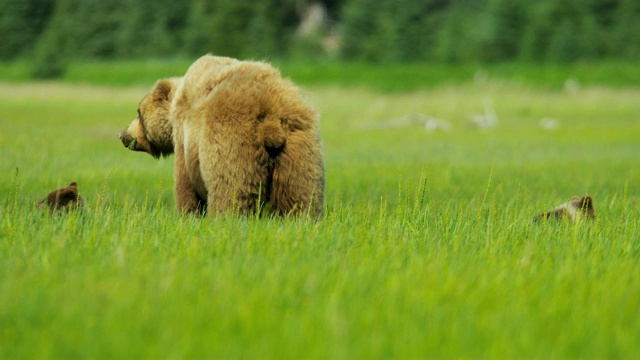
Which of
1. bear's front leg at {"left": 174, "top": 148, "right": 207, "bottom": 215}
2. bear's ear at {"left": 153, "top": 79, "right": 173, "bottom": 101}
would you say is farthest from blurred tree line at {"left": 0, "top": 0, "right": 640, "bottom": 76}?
bear's front leg at {"left": 174, "top": 148, "right": 207, "bottom": 215}

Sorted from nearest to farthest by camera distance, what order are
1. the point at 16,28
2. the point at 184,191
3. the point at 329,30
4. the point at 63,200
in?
the point at 184,191, the point at 63,200, the point at 16,28, the point at 329,30

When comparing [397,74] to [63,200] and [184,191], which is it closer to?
[63,200]

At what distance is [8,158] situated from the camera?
10945mm

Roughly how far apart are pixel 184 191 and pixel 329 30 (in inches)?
1524

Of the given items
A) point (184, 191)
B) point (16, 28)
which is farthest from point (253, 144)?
point (16, 28)

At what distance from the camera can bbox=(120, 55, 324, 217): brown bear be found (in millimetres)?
5625

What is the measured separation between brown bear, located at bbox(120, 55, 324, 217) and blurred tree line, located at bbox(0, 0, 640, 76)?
29.7 m

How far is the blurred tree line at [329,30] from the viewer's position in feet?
117

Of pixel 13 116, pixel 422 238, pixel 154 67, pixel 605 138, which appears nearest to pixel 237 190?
pixel 422 238

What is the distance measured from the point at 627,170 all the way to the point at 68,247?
870 cm

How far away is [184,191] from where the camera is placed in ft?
20.5

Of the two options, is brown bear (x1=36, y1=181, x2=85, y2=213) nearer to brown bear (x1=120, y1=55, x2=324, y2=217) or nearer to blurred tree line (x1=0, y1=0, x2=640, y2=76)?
brown bear (x1=120, y1=55, x2=324, y2=217)

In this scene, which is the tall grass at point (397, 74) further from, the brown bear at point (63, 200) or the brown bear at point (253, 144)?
the brown bear at point (253, 144)

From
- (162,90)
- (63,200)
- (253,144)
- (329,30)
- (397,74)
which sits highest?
(329,30)
